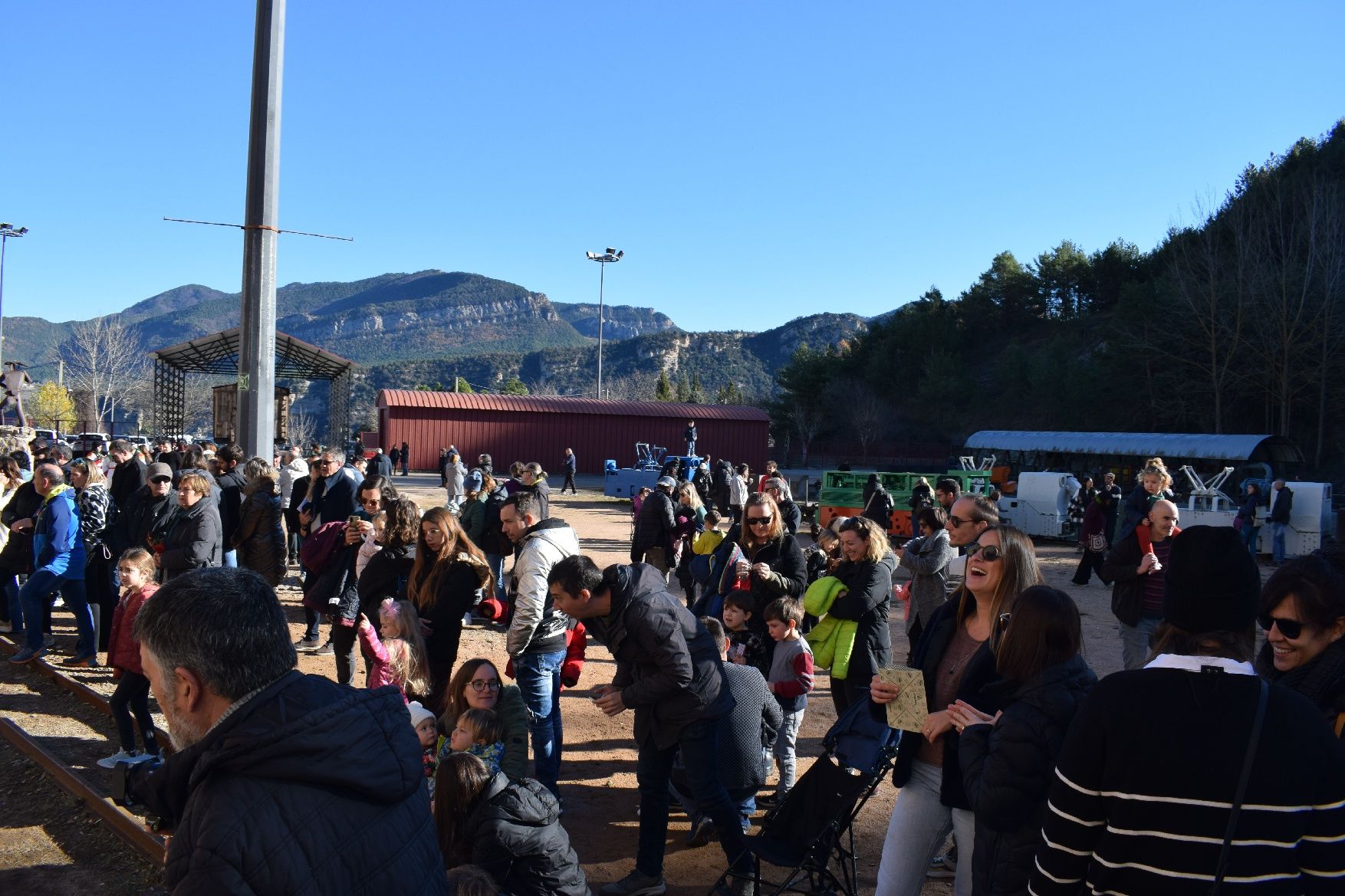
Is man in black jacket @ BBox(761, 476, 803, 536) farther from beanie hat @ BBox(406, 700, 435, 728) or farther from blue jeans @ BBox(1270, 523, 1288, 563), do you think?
blue jeans @ BBox(1270, 523, 1288, 563)

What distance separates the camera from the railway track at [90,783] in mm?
4793

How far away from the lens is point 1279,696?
197 cm

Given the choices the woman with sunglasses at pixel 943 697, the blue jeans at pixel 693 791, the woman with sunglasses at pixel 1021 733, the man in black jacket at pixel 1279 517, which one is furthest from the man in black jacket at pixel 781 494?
the woman with sunglasses at pixel 1021 733

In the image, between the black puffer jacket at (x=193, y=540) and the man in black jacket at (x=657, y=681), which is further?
the black puffer jacket at (x=193, y=540)

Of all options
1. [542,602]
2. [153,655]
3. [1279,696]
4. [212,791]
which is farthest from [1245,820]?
[542,602]

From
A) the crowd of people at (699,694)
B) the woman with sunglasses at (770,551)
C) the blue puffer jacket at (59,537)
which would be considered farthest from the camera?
the blue puffer jacket at (59,537)

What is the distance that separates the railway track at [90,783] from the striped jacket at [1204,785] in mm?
4236

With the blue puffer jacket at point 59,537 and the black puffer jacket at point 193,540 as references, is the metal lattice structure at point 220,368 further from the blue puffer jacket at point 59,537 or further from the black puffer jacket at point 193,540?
the black puffer jacket at point 193,540

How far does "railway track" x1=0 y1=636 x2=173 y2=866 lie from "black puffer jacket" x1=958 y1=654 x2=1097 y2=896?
12.3 feet

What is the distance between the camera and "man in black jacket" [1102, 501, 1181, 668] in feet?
19.4

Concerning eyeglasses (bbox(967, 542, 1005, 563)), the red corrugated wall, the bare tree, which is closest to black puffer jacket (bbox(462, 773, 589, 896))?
eyeglasses (bbox(967, 542, 1005, 563))

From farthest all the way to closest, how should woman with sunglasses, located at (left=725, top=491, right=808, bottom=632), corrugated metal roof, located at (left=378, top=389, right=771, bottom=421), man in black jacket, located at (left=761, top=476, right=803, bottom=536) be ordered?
corrugated metal roof, located at (left=378, top=389, right=771, bottom=421) → man in black jacket, located at (left=761, top=476, right=803, bottom=536) → woman with sunglasses, located at (left=725, top=491, right=808, bottom=632)

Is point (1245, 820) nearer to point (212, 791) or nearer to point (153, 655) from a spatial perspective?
point (212, 791)

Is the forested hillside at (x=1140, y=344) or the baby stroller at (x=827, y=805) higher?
the forested hillside at (x=1140, y=344)
